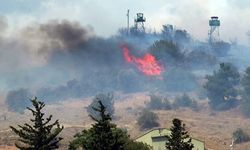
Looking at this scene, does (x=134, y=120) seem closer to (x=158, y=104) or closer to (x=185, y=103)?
(x=158, y=104)

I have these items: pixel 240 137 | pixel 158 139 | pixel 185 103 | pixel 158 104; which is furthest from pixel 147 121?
pixel 185 103

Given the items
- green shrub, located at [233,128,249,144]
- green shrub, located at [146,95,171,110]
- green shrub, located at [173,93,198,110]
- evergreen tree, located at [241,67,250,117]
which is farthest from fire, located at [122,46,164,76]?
green shrub, located at [233,128,249,144]

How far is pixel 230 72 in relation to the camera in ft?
429

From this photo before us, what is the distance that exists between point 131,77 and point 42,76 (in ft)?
168

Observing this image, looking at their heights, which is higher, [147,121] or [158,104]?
Answer: [158,104]

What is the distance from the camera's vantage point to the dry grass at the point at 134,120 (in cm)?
8544

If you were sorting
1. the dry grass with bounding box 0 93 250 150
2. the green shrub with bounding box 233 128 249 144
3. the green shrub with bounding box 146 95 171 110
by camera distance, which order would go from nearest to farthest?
the green shrub with bounding box 233 128 249 144, the dry grass with bounding box 0 93 250 150, the green shrub with bounding box 146 95 171 110

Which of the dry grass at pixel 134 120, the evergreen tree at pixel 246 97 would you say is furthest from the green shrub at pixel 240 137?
the evergreen tree at pixel 246 97

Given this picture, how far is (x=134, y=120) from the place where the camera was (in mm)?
108812

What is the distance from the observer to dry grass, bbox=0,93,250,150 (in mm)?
85438

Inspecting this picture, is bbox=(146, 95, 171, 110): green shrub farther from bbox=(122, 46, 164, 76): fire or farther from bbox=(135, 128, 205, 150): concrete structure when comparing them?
bbox=(135, 128, 205, 150): concrete structure

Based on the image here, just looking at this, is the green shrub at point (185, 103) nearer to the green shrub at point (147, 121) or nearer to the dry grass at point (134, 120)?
the dry grass at point (134, 120)

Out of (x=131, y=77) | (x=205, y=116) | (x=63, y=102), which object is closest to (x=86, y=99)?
(x=63, y=102)

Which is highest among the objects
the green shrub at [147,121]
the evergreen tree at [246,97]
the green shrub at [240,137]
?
the evergreen tree at [246,97]
